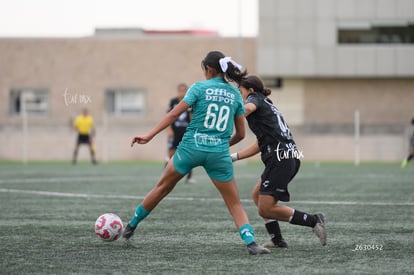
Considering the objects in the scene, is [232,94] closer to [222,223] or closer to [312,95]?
[222,223]

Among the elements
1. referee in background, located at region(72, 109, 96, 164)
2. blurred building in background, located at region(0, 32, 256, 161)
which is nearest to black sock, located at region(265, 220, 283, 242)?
referee in background, located at region(72, 109, 96, 164)

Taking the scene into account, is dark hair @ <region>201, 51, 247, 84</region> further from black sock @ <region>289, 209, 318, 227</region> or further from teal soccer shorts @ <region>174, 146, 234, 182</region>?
black sock @ <region>289, 209, 318, 227</region>

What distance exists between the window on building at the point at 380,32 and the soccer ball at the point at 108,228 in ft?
118

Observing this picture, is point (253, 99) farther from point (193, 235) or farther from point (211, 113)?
point (193, 235)

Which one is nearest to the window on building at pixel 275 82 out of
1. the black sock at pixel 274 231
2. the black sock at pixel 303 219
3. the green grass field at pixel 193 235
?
the green grass field at pixel 193 235

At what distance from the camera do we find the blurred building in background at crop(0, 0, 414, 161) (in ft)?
141

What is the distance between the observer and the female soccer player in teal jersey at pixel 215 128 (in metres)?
8.50

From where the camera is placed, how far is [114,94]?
1817 inches

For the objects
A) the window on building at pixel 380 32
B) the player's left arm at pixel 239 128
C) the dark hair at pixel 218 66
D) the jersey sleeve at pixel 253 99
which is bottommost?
the player's left arm at pixel 239 128

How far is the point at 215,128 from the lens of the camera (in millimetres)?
8539

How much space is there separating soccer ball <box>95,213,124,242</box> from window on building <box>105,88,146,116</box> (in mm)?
36591

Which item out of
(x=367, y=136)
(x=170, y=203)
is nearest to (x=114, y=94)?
(x=367, y=136)

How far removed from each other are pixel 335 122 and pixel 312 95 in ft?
5.82

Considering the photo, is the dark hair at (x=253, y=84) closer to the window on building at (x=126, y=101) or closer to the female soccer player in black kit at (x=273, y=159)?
the female soccer player in black kit at (x=273, y=159)
